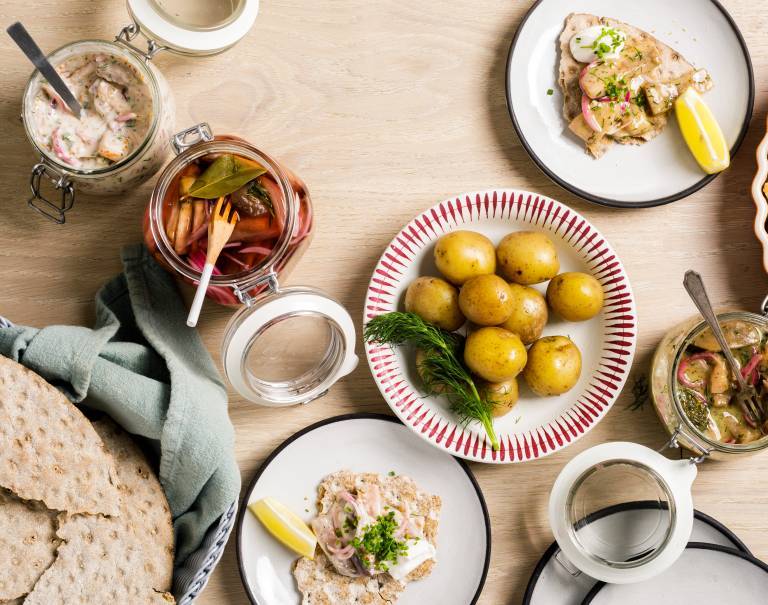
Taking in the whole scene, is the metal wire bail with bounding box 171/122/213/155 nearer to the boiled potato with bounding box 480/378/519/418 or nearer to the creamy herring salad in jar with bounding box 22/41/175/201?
the creamy herring salad in jar with bounding box 22/41/175/201

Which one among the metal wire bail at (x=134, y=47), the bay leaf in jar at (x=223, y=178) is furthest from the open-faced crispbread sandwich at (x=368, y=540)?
the metal wire bail at (x=134, y=47)

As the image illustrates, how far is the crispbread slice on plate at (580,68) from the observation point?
1341 millimetres

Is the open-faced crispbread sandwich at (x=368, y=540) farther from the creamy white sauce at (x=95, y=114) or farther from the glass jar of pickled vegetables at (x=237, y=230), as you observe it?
the creamy white sauce at (x=95, y=114)

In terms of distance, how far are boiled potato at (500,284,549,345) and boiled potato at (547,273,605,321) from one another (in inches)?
1.3

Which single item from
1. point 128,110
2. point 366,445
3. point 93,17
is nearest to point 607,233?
point 366,445

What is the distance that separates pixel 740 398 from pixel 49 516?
113cm

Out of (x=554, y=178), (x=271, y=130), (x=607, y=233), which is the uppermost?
(x=271, y=130)

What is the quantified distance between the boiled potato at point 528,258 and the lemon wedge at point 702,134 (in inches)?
12.5

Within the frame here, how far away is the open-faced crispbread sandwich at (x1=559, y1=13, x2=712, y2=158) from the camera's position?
51.9 inches

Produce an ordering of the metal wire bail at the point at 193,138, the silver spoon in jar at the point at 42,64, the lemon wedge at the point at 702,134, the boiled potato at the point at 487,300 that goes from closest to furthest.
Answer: the silver spoon in jar at the point at 42,64 → the metal wire bail at the point at 193,138 → the boiled potato at the point at 487,300 → the lemon wedge at the point at 702,134

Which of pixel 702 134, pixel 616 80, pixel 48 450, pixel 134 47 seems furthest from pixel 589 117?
pixel 48 450

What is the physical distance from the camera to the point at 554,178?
1.32 metres

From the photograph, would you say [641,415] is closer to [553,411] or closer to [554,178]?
[553,411]

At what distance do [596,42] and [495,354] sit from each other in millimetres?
593
